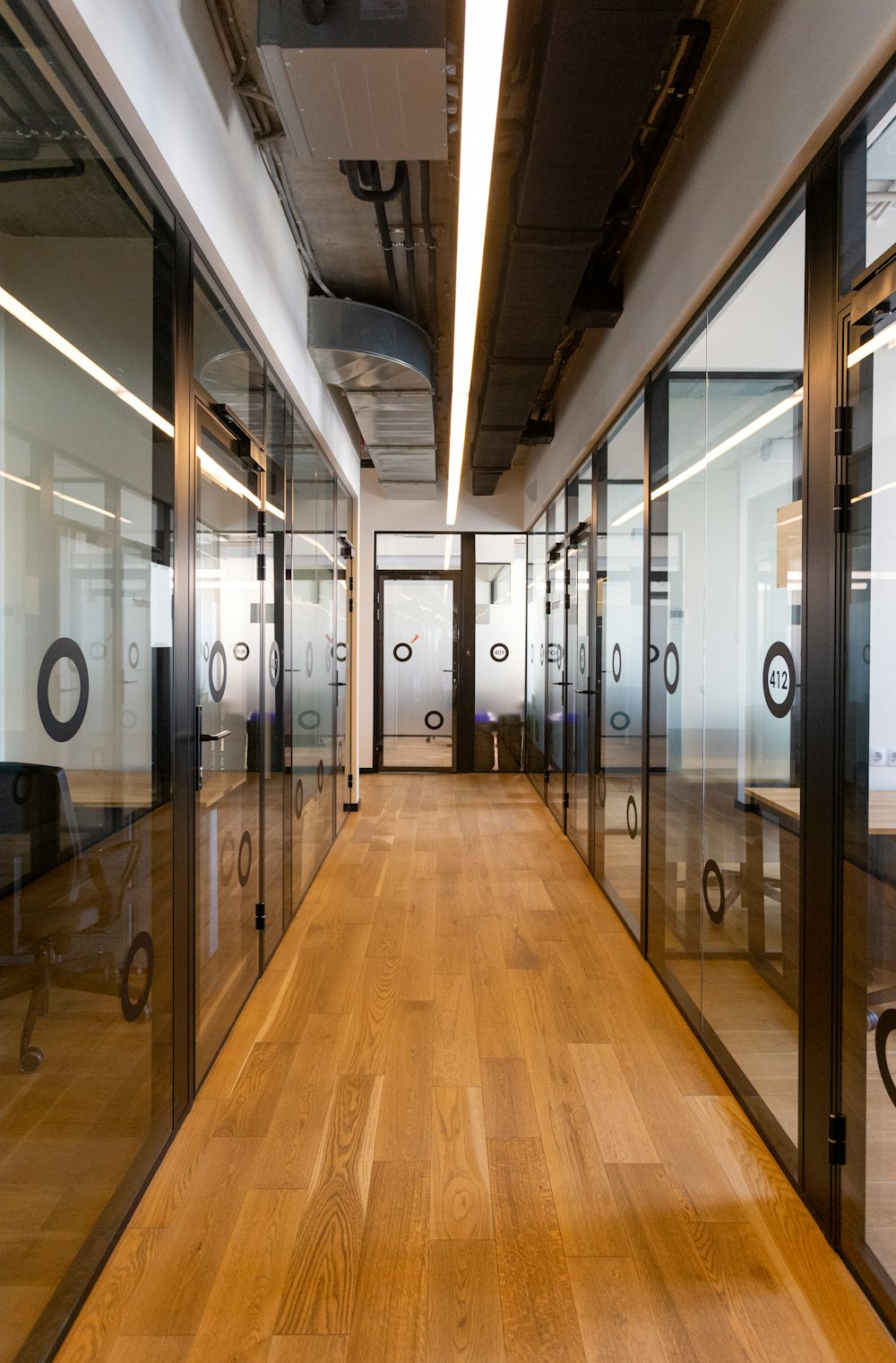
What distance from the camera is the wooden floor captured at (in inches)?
66.7

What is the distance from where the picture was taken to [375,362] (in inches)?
180

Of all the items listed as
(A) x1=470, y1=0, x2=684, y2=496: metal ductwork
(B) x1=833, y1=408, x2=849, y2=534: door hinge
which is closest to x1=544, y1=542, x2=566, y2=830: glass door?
(A) x1=470, y1=0, x2=684, y2=496: metal ductwork

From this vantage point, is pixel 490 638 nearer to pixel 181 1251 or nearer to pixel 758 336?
pixel 758 336

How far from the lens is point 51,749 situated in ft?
5.20

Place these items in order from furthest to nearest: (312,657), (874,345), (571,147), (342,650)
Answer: (342,650)
(312,657)
(571,147)
(874,345)

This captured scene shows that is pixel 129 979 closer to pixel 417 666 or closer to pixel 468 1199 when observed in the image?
pixel 468 1199

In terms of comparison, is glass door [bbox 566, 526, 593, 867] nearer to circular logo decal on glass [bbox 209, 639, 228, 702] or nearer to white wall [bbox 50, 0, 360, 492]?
white wall [bbox 50, 0, 360, 492]

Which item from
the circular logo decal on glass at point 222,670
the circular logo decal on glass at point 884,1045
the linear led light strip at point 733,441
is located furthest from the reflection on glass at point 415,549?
the circular logo decal on glass at point 884,1045

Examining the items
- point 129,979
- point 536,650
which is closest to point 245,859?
point 129,979

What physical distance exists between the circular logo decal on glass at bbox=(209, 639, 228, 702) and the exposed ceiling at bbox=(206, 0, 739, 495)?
5.69 feet

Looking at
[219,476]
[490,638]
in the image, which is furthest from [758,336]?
[490,638]

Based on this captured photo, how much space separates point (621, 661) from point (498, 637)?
4.93 m

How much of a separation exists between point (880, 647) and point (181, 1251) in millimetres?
2097

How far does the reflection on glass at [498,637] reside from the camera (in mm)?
9234
